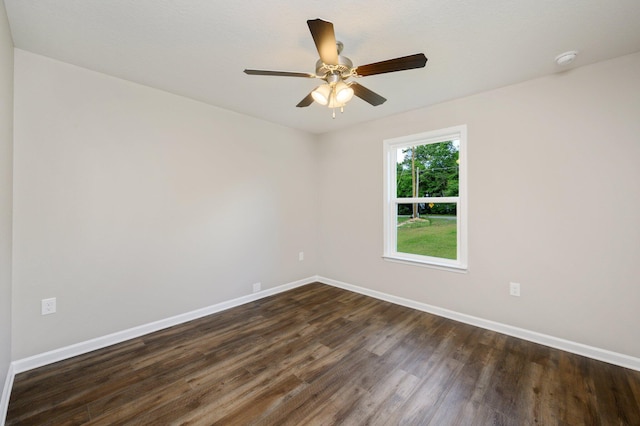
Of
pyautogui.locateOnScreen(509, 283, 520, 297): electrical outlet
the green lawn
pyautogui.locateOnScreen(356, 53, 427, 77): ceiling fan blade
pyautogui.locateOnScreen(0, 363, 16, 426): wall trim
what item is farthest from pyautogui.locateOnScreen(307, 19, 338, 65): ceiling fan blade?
pyautogui.locateOnScreen(0, 363, 16, 426): wall trim

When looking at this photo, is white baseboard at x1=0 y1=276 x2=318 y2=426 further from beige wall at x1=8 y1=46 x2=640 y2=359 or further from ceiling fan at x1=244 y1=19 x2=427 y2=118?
ceiling fan at x1=244 y1=19 x2=427 y2=118

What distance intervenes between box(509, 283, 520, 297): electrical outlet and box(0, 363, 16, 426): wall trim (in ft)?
12.7

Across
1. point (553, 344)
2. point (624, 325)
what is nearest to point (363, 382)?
point (553, 344)

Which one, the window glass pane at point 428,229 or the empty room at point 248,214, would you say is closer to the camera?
the empty room at point 248,214

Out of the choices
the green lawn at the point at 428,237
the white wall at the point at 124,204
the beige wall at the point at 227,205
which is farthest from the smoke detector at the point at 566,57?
the white wall at the point at 124,204

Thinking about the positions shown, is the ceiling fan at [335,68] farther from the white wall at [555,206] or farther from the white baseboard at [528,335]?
the white baseboard at [528,335]

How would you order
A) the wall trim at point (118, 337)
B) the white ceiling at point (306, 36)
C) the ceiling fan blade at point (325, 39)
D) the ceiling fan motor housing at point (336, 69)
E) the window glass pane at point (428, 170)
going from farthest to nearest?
the window glass pane at point (428, 170) → the wall trim at point (118, 337) → the ceiling fan motor housing at point (336, 69) → the white ceiling at point (306, 36) → the ceiling fan blade at point (325, 39)

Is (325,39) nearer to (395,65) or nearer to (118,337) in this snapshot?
(395,65)

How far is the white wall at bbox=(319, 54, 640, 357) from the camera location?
207 cm

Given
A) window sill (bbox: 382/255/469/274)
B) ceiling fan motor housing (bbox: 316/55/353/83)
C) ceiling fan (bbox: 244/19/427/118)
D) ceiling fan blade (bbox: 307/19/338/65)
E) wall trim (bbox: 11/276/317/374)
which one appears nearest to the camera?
ceiling fan blade (bbox: 307/19/338/65)

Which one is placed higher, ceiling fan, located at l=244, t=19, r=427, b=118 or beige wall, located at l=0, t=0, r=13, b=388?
ceiling fan, located at l=244, t=19, r=427, b=118

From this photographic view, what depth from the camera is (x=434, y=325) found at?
278 centimetres

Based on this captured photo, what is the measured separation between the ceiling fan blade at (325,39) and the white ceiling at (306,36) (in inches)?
10.6

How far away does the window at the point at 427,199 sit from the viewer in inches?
116
